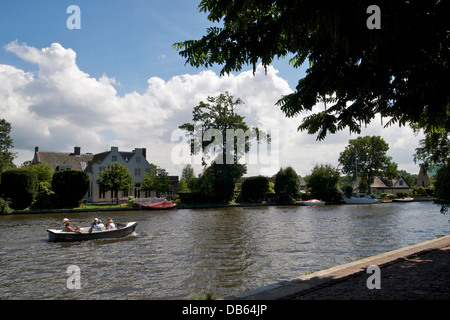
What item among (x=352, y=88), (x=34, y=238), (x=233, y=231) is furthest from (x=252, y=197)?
(x=352, y=88)

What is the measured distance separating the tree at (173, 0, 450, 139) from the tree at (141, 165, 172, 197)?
163 ft

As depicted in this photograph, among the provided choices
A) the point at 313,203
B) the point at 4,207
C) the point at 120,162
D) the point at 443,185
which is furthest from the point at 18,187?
the point at 313,203

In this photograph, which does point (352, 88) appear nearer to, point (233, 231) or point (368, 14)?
point (368, 14)

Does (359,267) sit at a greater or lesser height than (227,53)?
lesser

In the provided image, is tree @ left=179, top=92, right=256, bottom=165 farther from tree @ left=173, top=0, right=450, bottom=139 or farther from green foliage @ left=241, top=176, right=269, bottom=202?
tree @ left=173, top=0, right=450, bottom=139

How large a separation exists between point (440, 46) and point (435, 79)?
3.01 ft

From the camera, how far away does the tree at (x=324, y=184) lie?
63875 mm

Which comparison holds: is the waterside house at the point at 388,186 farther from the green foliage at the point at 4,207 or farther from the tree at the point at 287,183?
the green foliage at the point at 4,207

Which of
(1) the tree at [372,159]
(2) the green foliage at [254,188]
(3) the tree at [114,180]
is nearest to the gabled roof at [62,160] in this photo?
(3) the tree at [114,180]

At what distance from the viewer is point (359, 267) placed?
8422mm

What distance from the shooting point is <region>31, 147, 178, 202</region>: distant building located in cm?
5769

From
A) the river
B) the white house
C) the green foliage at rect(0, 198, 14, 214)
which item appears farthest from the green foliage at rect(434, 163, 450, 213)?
the white house

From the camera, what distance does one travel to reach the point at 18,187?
39.8 m

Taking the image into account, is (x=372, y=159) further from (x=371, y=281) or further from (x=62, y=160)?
(x=371, y=281)
